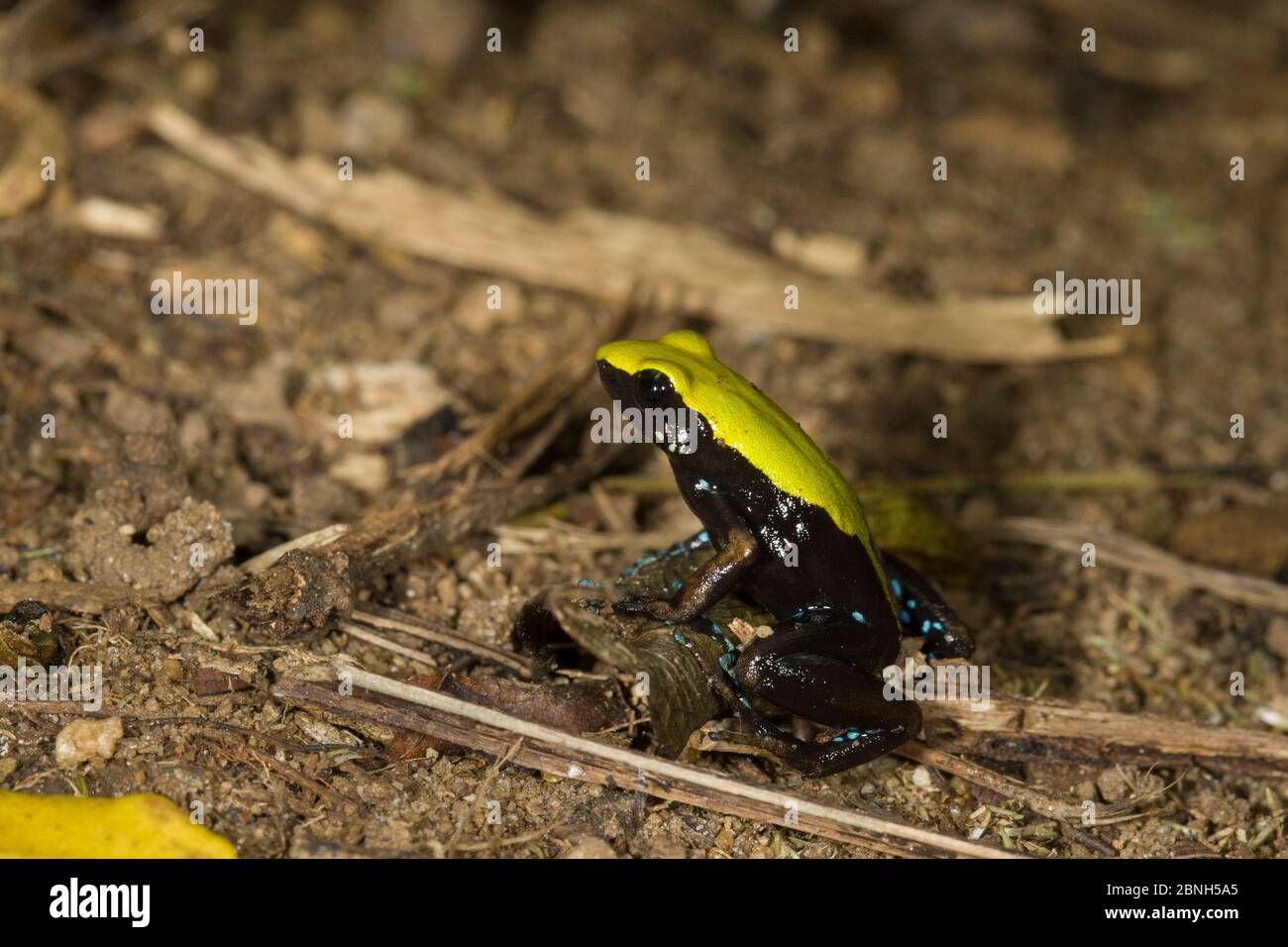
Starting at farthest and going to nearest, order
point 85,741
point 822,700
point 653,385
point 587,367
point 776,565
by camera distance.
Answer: point 587,367 < point 776,565 < point 653,385 < point 822,700 < point 85,741

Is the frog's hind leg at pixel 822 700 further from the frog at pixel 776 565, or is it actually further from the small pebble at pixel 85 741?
the small pebble at pixel 85 741

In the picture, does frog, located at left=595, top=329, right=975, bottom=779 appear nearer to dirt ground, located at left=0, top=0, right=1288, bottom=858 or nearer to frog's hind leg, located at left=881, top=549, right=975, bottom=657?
frog's hind leg, located at left=881, top=549, right=975, bottom=657

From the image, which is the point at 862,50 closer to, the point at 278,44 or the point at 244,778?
the point at 278,44

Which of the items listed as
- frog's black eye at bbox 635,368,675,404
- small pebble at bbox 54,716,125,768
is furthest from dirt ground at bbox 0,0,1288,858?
frog's black eye at bbox 635,368,675,404

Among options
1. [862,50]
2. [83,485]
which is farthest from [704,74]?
[83,485]

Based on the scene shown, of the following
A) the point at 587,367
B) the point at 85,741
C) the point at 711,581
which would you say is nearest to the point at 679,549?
the point at 711,581

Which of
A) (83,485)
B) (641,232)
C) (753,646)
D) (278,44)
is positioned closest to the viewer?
(753,646)

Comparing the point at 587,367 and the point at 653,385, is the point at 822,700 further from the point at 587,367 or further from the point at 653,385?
the point at 587,367
